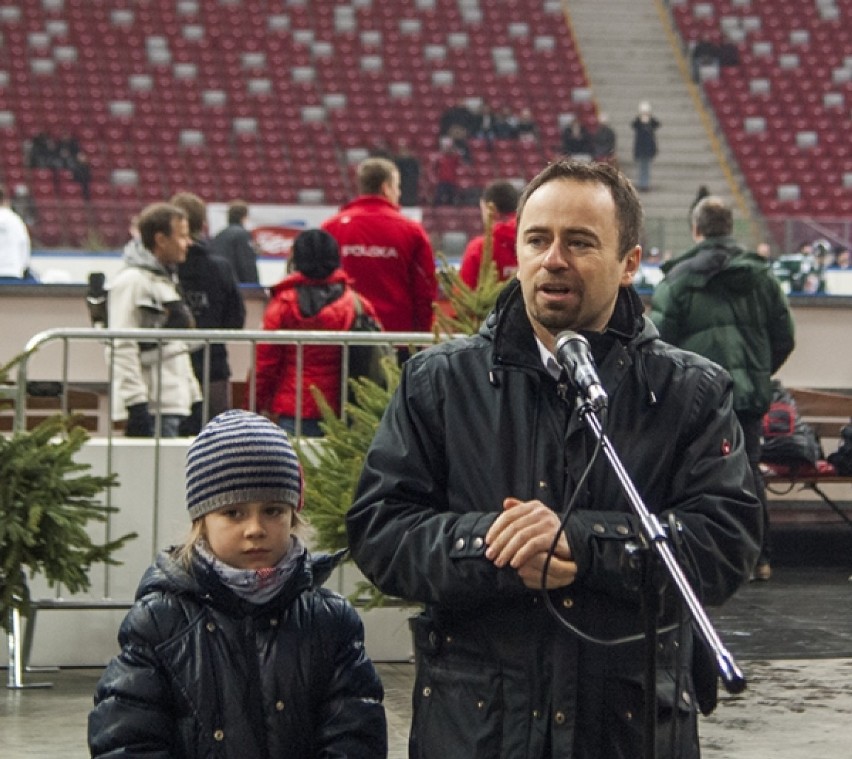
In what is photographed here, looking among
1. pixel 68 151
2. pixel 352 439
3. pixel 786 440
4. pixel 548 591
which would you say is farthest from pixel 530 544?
pixel 68 151

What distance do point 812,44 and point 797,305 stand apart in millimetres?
26078

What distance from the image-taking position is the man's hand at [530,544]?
2.75 meters

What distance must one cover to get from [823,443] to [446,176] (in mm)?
17954

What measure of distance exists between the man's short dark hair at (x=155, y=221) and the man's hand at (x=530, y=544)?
19.9ft

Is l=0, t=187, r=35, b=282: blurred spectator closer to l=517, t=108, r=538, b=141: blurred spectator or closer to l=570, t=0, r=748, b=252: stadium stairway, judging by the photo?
l=570, t=0, r=748, b=252: stadium stairway

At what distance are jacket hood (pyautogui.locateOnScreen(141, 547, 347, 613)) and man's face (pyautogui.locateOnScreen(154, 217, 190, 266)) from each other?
Result: 17.6 feet

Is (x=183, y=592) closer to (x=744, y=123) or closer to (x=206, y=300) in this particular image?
(x=206, y=300)

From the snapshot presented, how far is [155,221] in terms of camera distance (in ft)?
28.4

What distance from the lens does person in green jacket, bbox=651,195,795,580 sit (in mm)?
9242

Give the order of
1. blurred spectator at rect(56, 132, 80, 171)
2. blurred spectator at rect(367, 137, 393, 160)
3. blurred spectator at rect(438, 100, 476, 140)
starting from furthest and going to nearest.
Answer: blurred spectator at rect(438, 100, 476, 140), blurred spectator at rect(367, 137, 393, 160), blurred spectator at rect(56, 132, 80, 171)

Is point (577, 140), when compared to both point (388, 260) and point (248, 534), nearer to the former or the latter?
point (388, 260)

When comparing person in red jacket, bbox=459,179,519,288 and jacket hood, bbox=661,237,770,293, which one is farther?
person in red jacket, bbox=459,179,519,288

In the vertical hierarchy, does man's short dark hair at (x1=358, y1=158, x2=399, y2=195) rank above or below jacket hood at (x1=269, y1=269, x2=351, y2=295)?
above

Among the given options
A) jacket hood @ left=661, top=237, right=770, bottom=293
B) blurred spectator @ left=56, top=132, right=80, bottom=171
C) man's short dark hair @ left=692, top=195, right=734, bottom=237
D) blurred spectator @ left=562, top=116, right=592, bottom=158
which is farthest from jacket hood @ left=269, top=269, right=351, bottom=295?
blurred spectator @ left=562, top=116, right=592, bottom=158
